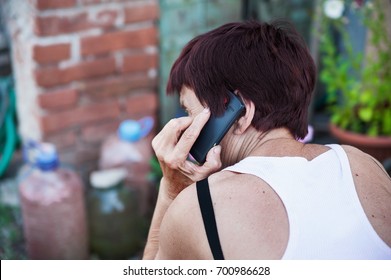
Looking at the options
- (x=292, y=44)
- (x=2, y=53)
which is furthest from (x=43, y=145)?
(x=292, y=44)

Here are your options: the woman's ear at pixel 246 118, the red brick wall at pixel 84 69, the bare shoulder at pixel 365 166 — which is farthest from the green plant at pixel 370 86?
the woman's ear at pixel 246 118

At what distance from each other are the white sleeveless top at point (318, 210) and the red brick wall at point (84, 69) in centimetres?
159

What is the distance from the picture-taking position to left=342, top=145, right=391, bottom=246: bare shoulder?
135cm

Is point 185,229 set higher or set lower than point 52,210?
higher

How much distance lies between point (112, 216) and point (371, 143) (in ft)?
4.51

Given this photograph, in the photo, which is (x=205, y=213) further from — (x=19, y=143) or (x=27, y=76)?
(x=19, y=143)

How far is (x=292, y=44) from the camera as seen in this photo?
4.91 feet

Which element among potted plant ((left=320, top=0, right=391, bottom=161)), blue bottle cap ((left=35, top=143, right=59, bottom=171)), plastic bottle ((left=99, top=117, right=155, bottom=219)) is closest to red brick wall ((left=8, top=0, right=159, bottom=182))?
plastic bottle ((left=99, top=117, right=155, bottom=219))

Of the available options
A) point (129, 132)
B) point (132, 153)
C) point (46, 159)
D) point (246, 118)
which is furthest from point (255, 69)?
point (132, 153)

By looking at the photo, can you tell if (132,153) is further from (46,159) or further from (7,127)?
(7,127)

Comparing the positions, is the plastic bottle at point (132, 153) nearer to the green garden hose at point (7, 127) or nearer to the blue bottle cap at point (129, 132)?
the blue bottle cap at point (129, 132)

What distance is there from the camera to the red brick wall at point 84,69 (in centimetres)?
270

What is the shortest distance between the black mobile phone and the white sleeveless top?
4.7 inches

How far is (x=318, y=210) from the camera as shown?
1306 mm
